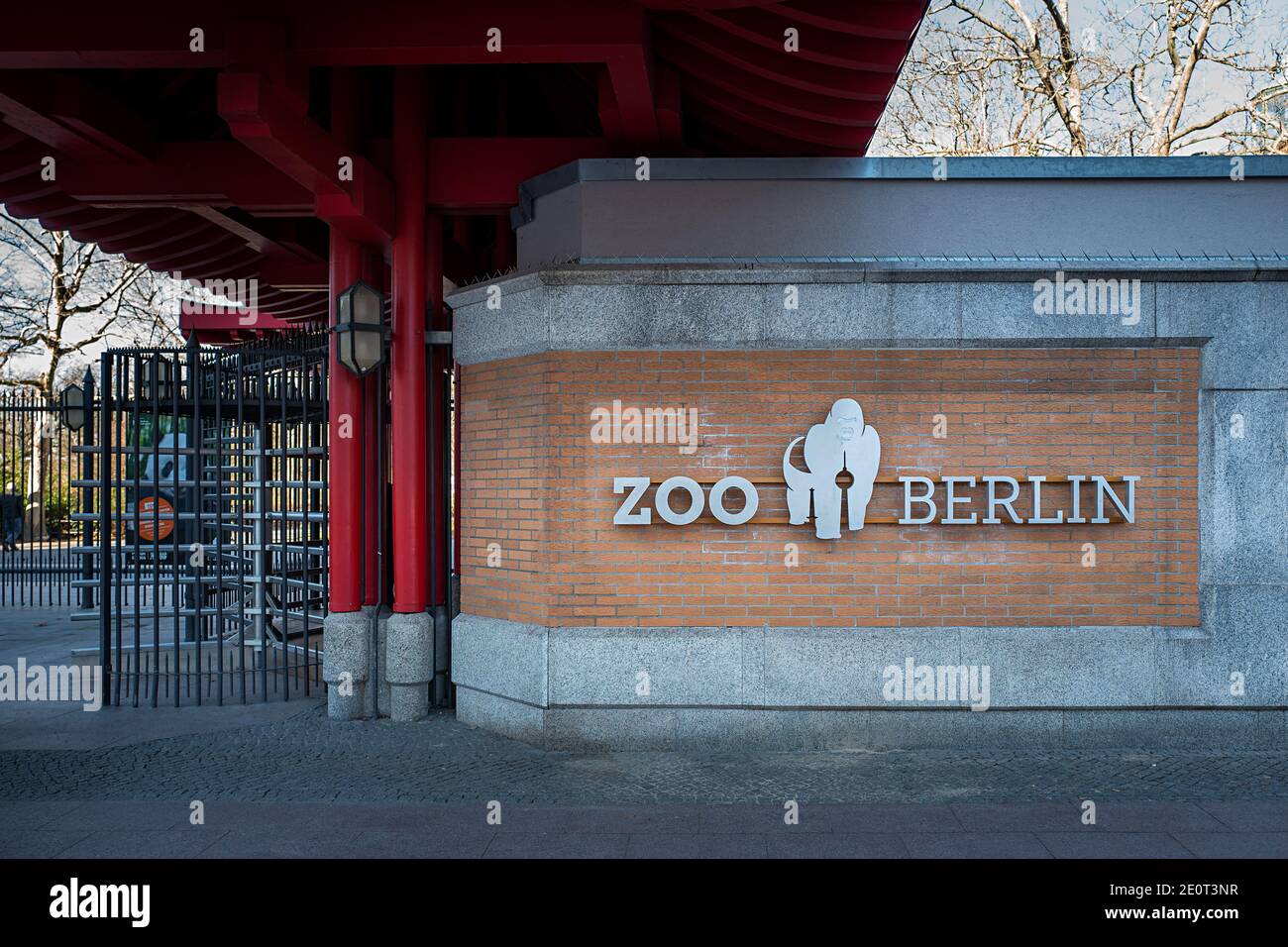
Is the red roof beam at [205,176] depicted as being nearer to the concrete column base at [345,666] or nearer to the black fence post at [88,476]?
the black fence post at [88,476]

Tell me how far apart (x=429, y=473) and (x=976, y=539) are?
14.4ft

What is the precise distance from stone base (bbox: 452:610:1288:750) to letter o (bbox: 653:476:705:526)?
2.67 feet

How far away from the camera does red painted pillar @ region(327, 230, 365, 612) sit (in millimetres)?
8234

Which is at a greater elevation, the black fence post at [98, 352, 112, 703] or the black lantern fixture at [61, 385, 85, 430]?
the black lantern fixture at [61, 385, 85, 430]

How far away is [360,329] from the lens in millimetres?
7910

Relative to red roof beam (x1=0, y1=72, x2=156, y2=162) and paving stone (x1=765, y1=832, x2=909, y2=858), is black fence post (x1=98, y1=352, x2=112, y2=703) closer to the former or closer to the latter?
red roof beam (x1=0, y1=72, x2=156, y2=162)

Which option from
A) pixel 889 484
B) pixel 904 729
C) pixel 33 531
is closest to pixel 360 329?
pixel 889 484

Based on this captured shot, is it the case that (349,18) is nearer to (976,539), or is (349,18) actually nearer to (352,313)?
(352,313)

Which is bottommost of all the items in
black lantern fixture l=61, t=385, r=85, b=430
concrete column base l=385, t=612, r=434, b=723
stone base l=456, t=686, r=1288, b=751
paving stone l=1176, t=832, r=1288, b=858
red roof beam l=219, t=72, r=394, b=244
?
paving stone l=1176, t=832, r=1288, b=858

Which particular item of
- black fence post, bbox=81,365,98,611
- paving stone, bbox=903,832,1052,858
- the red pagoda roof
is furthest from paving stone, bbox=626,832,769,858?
black fence post, bbox=81,365,98,611

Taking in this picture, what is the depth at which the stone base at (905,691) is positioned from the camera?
712 cm

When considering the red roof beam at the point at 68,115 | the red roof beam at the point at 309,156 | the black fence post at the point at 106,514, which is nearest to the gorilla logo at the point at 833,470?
the red roof beam at the point at 309,156

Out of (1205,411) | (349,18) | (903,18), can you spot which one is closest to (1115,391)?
(1205,411)

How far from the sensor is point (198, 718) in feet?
26.9
